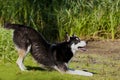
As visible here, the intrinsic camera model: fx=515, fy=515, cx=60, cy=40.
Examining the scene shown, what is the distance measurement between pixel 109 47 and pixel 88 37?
3.63 ft

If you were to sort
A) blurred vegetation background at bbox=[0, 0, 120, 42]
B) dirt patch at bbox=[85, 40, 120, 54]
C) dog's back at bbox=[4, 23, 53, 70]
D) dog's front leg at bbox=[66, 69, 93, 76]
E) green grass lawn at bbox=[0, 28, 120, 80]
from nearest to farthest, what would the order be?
green grass lawn at bbox=[0, 28, 120, 80], dog's front leg at bbox=[66, 69, 93, 76], dog's back at bbox=[4, 23, 53, 70], dirt patch at bbox=[85, 40, 120, 54], blurred vegetation background at bbox=[0, 0, 120, 42]

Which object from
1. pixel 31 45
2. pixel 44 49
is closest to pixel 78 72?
pixel 44 49

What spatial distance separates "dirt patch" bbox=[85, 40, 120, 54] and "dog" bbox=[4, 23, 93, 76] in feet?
9.88

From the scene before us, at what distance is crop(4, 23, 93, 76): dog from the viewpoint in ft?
35.5

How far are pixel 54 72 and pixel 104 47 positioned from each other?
3928 mm

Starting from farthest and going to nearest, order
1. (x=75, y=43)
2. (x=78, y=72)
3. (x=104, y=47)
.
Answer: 1. (x=104, y=47)
2. (x=75, y=43)
3. (x=78, y=72)

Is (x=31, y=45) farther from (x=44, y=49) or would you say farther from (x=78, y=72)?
(x=78, y=72)

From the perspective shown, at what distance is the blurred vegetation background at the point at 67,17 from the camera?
50.7 ft

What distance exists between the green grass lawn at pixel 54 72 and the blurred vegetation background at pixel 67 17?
83.3 inches

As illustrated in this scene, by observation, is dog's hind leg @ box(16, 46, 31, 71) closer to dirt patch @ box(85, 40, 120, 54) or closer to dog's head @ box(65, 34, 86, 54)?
dog's head @ box(65, 34, 86, 54)

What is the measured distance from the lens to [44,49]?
10922 mm

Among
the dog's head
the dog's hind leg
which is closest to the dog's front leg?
the dog's head

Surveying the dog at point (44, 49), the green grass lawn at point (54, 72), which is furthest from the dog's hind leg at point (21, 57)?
the green grass lawn at point (54, 72)

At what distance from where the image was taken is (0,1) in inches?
615
